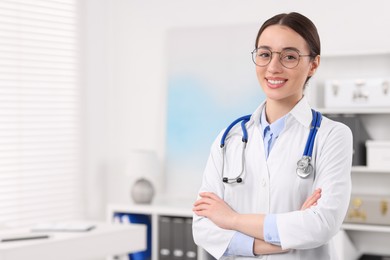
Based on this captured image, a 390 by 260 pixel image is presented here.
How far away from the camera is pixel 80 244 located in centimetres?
361

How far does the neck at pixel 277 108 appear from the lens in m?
1.98

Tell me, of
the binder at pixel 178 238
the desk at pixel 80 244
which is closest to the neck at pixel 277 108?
the desk at pixel 80 244

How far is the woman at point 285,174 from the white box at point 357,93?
254cm

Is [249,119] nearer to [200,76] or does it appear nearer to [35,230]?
[35,230]

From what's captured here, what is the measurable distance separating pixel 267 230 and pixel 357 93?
107 inches

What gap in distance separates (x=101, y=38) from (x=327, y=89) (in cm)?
197

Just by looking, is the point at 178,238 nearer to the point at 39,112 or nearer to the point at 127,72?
the point at 39,112

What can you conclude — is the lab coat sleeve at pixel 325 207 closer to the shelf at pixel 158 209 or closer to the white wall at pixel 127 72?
the shelf at pixel 158 209

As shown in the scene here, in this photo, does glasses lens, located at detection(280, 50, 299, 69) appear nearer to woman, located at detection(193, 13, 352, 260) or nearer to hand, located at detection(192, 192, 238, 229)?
woman, located at detection(193, 13, 352, 260)

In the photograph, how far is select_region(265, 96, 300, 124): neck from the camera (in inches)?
77.8

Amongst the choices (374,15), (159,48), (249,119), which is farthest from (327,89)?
(249,119)

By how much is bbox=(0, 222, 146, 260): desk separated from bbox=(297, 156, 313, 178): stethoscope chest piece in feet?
5.91

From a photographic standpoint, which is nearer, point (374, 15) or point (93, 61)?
point (374, 15)

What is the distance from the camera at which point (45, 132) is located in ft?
17.0
